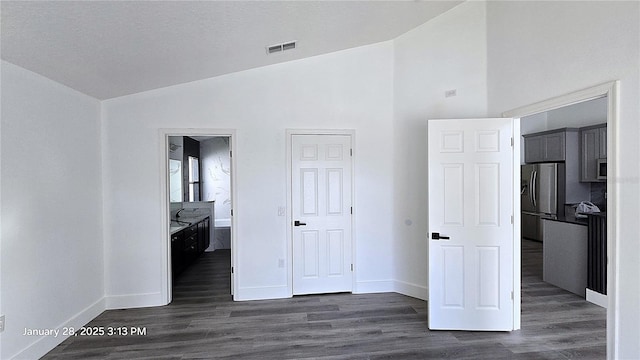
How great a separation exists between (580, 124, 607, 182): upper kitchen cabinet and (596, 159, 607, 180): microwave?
0.04 metres

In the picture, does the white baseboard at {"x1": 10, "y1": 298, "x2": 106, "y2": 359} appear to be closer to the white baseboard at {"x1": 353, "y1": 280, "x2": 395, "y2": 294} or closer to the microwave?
the white baseboard at {"x1": 353, "y1": 280, "x2": 395, "y2": 294}

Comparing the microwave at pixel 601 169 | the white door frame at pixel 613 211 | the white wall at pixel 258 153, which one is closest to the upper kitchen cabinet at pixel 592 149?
the microwave at pixel 601 169

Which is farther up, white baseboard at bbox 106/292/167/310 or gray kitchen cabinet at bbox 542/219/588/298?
gray kitchen cabinet at bbox 542/219/588/298

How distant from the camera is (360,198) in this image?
4.05 metres

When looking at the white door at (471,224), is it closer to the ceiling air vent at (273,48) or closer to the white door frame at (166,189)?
the ceiling air vent at (273,48)

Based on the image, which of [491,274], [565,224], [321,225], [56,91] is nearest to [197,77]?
[56,91]

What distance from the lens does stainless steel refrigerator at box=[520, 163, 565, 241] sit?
19.5 ft

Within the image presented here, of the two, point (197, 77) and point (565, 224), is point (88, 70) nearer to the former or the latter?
point (197, 77)

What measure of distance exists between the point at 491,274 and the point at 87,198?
173 inches

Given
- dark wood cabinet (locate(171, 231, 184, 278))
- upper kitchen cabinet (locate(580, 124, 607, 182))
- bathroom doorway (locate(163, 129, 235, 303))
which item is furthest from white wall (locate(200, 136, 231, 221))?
upper kitchen cabinet (locate(580, 124, 607, 182))

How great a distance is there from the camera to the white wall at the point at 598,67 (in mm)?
1894

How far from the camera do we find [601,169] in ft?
17.5

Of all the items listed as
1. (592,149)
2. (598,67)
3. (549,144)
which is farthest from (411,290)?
(549,144)

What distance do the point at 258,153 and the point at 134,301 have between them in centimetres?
235
